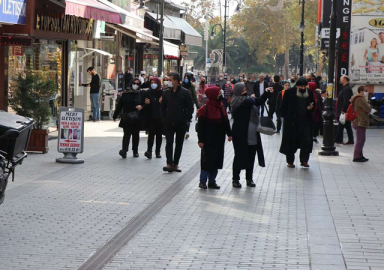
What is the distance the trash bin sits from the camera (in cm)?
875

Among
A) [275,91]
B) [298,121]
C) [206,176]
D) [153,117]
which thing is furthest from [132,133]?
[275,91]

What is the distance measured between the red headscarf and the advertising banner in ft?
55.1

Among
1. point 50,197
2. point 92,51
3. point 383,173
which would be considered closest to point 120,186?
point 50,197

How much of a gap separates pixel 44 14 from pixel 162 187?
30.4 ft

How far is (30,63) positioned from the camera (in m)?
21.5

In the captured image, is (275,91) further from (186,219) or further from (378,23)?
(186,219)

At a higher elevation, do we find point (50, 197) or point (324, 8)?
point (324, 8)

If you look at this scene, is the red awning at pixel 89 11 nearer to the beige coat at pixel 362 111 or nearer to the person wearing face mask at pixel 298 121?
the person wearing face mask at pixel 298 121

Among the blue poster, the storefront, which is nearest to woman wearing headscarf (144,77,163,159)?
the storefront

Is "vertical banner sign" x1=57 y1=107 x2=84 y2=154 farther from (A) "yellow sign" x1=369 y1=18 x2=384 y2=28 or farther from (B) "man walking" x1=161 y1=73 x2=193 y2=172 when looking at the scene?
(A) "yellow sign" x1=369 y1=18 x2=384 y2=28

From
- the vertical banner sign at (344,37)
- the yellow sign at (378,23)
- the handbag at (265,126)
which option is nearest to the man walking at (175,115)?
the handbag at (265,126)

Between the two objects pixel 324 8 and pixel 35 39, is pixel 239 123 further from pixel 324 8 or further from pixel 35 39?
pixel 324 8

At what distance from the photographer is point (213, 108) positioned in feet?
41.5

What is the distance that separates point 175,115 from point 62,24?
886cm
